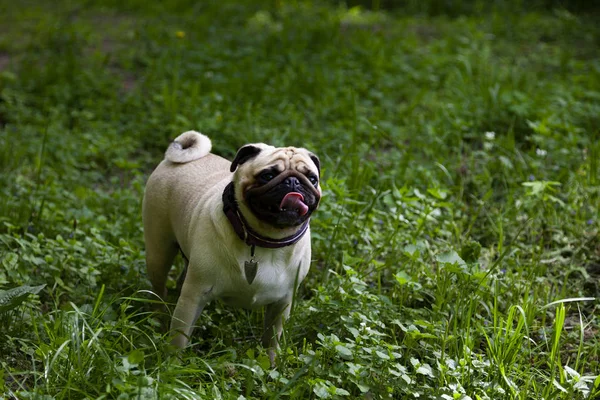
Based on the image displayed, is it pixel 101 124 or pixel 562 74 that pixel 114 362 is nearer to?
pixel 101 124

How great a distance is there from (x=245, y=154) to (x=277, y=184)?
0.32m

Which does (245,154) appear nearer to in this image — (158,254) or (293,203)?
(293,203)

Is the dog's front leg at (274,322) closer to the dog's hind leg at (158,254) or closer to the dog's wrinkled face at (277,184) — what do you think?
the dog's wrinkled face at (277,184)

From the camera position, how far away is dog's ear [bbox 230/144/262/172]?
10.8ft

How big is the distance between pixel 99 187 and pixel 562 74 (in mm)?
4577

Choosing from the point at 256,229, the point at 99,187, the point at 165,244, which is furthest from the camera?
the point at 99,187

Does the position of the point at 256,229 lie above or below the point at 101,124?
above

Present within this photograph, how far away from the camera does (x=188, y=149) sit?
3930 millimetres

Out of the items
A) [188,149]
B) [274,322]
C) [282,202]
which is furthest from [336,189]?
[282,202]

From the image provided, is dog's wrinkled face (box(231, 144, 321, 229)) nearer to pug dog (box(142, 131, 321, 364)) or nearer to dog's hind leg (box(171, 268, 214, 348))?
pug dog (box(142, 131, 321, 364))

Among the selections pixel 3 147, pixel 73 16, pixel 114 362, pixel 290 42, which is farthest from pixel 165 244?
pixel 73 16

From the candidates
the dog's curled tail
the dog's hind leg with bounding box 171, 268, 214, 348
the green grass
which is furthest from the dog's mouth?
the dog's curled tail

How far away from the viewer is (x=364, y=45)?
8031mm

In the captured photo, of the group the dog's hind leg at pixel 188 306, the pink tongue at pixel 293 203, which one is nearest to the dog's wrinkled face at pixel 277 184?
the pink tongue at pixel 293 203
